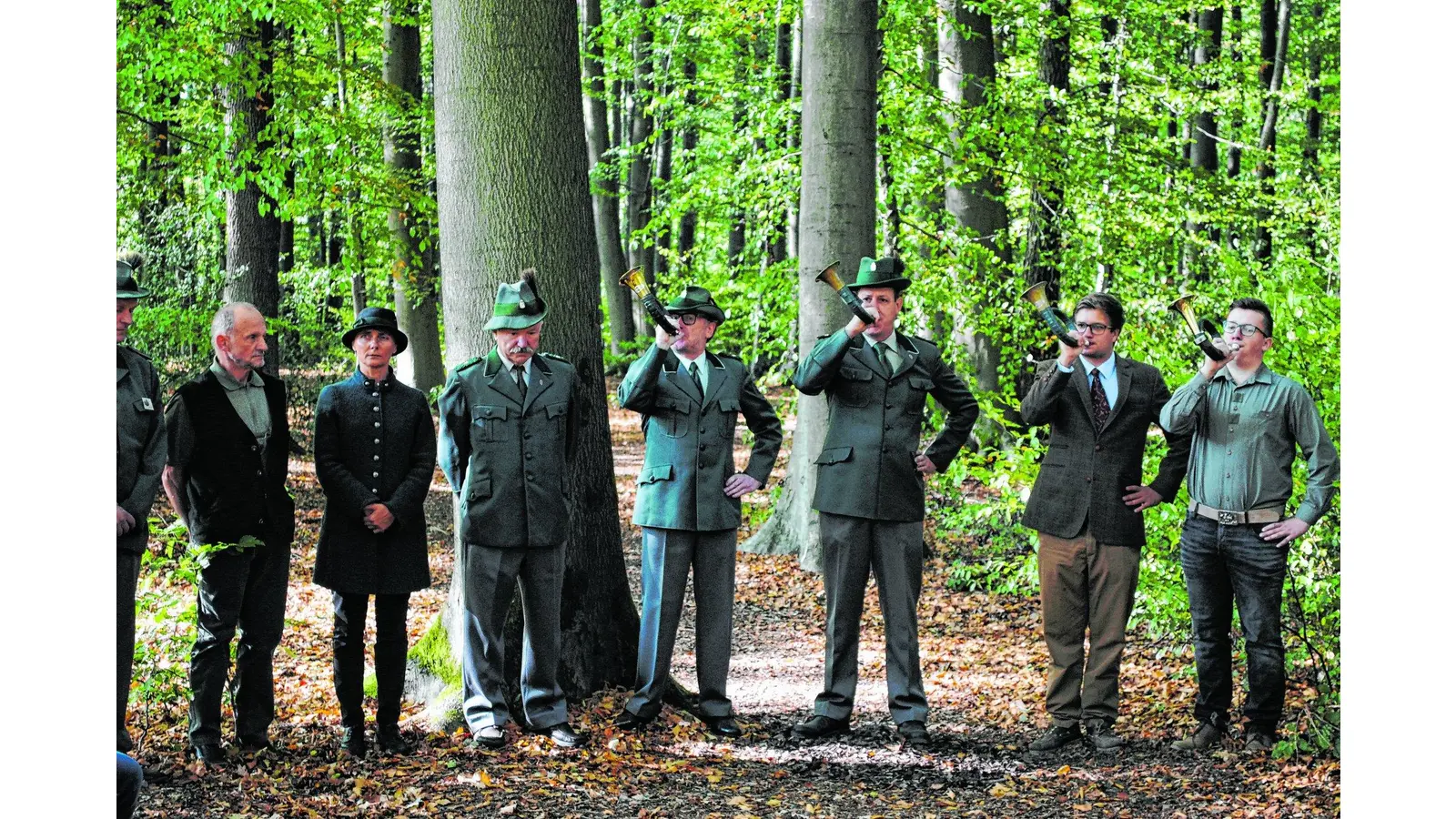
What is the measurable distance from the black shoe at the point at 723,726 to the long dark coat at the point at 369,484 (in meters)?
1.53

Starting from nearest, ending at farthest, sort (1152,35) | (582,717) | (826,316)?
(582,717), (826,316), (1152,35)

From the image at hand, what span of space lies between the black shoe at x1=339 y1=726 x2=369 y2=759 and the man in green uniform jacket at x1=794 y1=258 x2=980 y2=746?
202 cm

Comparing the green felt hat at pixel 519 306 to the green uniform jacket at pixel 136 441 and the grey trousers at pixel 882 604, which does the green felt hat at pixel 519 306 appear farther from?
the grey trousers at pixel 882 604

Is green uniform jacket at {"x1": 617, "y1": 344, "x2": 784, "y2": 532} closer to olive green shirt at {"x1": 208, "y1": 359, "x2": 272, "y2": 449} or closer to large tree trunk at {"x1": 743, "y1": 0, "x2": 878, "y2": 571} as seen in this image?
olive green shirt at {"x1": 208, "y1": 359, "x2": 272, "y2": 449}

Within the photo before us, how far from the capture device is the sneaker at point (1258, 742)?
18.9ft

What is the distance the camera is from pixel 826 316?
368 inches

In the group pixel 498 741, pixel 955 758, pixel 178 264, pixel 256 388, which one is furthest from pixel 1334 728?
pixel 178 264

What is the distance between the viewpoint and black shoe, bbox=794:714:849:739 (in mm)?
6102

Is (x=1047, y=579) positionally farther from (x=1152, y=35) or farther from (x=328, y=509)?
(x=1152, y=35)

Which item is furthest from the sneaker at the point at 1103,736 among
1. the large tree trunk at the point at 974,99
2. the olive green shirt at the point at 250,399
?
the large tree trunk at the point at 974,99

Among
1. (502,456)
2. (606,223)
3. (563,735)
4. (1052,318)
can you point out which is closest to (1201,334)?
(1052,318)

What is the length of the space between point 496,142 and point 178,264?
290 inches

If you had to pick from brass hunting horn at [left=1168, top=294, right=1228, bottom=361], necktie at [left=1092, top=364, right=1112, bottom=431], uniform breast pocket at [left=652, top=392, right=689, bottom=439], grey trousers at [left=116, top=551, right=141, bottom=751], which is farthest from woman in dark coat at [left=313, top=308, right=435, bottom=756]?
brass hunting horn at [left=1168, top=294, right=1228, bottom=361]

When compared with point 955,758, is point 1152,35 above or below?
above
